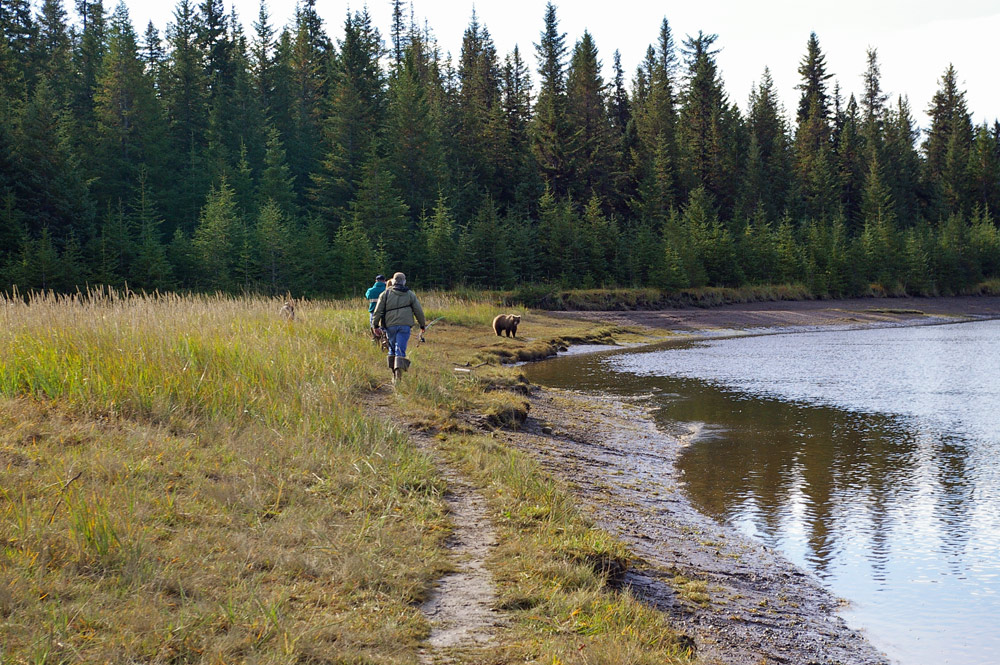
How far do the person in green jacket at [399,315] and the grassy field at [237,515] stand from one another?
1.73 metres

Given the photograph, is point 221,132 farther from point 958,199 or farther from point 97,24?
point 958,199

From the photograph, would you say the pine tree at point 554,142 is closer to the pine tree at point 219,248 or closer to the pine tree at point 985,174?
the pine tree at point 219,248

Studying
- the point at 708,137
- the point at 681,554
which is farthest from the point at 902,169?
the point at 681,554

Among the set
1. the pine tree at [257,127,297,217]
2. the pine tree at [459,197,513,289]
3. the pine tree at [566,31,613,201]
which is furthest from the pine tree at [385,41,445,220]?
the pine tree at [566,31,613,201]

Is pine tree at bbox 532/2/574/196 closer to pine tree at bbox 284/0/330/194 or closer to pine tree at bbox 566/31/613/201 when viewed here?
pine tree at bbox 566/31/613/201

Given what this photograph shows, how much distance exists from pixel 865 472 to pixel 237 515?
9.37 metres

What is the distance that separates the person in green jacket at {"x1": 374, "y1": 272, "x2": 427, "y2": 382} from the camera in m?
14.3

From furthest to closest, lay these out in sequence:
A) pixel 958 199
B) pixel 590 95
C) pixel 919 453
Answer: pixel 958 199
pixel 590 95
pixel 919 453

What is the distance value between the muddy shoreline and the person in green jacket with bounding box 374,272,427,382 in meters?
2.65

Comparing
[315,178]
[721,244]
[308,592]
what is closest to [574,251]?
[721,244]

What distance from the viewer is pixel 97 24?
74.6 m

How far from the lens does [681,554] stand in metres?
7.96

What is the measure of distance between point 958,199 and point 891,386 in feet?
274

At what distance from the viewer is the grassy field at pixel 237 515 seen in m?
4.71
